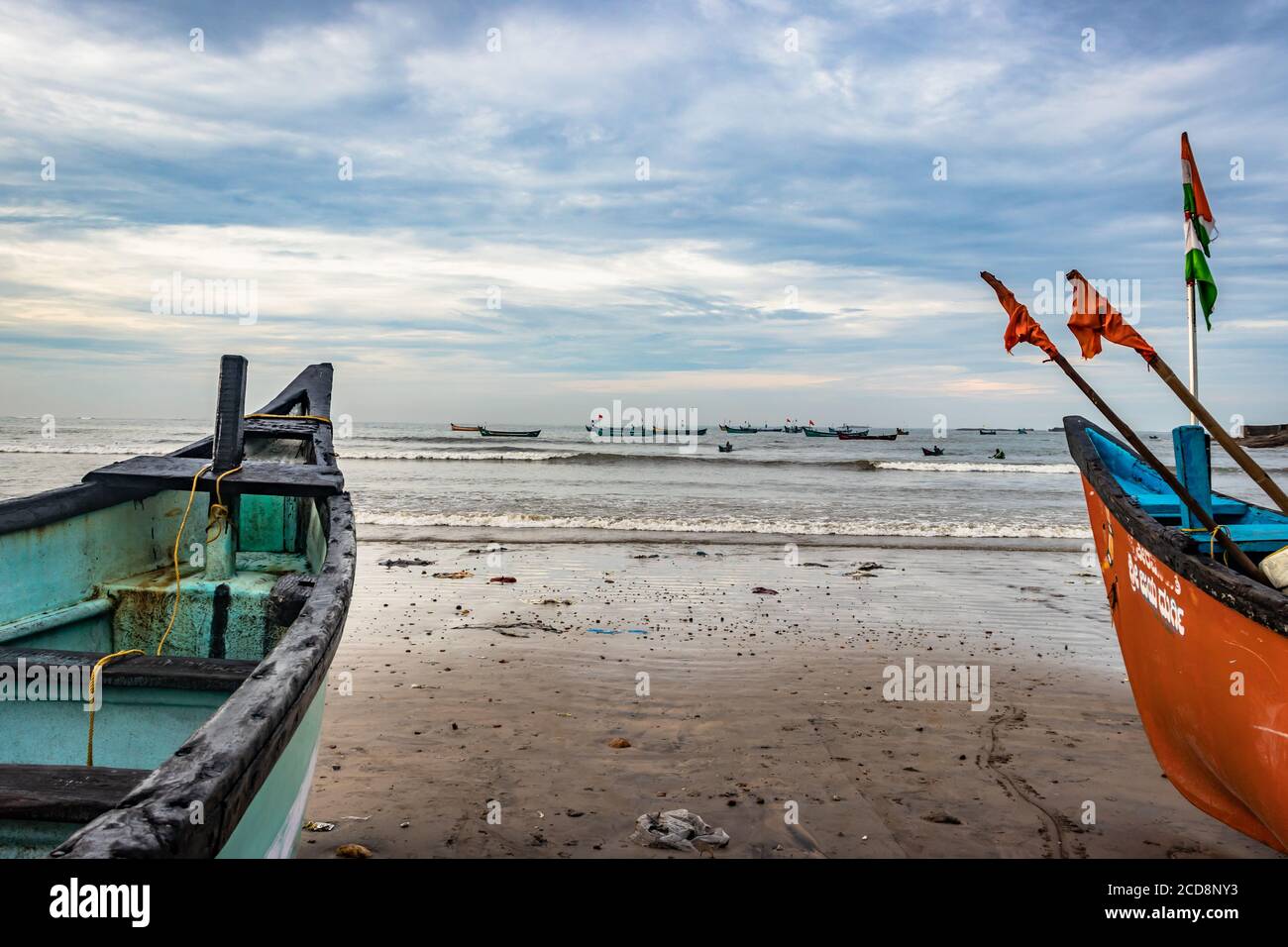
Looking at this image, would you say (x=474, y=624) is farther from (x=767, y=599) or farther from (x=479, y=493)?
(x=479, y=493)

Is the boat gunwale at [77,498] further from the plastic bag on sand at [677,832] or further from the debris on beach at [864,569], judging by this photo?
the debris on beach at [864,569]

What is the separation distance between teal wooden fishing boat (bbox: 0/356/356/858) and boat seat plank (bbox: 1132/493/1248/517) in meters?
5.43

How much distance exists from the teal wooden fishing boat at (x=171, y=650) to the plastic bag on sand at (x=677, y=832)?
1.74 m

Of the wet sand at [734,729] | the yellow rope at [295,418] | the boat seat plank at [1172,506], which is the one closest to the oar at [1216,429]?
the boat seat plank at [1172,506]

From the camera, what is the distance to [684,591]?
1073cm

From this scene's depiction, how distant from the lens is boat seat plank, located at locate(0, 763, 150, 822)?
8.30 feet

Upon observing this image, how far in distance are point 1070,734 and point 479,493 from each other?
2013 cm

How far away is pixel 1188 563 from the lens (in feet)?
12.7

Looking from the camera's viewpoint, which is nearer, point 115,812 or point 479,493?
point 115,812

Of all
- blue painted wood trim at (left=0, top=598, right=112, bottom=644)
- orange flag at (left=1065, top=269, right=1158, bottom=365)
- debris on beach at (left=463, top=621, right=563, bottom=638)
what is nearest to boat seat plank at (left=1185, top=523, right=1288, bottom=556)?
orange flag at (left=1065, top=269, right=1158, bottom=365)

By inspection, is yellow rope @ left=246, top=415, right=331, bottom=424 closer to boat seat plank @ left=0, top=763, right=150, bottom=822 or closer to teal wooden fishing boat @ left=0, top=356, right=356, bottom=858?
teal wooden fishing boat @ left=0, top=356, right=356, bottom=858

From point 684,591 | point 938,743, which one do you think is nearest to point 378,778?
point 938,743
